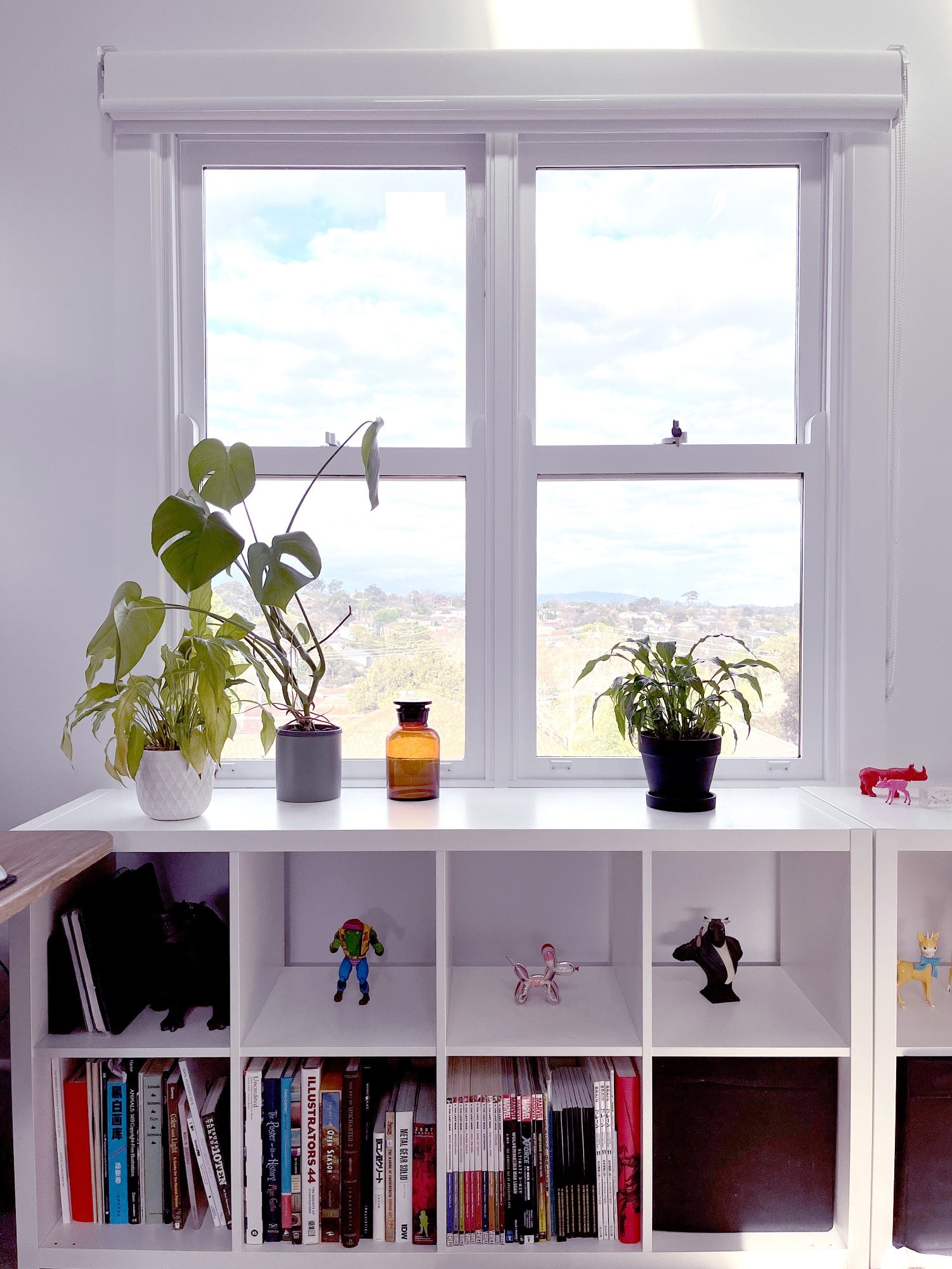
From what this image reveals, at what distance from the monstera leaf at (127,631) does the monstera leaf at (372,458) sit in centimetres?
41

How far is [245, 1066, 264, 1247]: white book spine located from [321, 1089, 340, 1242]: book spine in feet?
0.34

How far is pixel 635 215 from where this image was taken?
173 cm

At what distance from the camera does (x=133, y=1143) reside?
4.61 feet

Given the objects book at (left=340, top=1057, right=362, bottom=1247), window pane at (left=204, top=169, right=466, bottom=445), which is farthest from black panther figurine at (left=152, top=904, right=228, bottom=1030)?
window pane at (left=204, top=169, right=466, bottom=445)

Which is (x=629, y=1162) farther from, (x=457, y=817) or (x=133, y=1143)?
(x=133, y=1143)

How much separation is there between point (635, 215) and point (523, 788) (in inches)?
49.3

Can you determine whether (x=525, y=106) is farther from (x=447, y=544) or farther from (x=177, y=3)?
(x=447, y=544)

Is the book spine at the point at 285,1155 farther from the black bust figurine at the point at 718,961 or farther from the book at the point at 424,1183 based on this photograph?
the black bust figurine at the point at 718,961

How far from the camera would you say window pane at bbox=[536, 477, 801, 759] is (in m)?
1.75

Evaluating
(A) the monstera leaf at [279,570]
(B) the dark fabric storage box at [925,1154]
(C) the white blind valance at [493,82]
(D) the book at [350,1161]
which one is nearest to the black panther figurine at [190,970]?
(D) the book at [350,1161]

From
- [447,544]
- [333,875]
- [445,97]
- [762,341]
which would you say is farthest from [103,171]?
[333,875]

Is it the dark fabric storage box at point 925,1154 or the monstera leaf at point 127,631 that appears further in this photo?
the dark fabric storage box at point 925,1154

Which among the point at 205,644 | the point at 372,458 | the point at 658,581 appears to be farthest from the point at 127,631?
the point at 658,581

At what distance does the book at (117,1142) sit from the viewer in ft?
4.59
